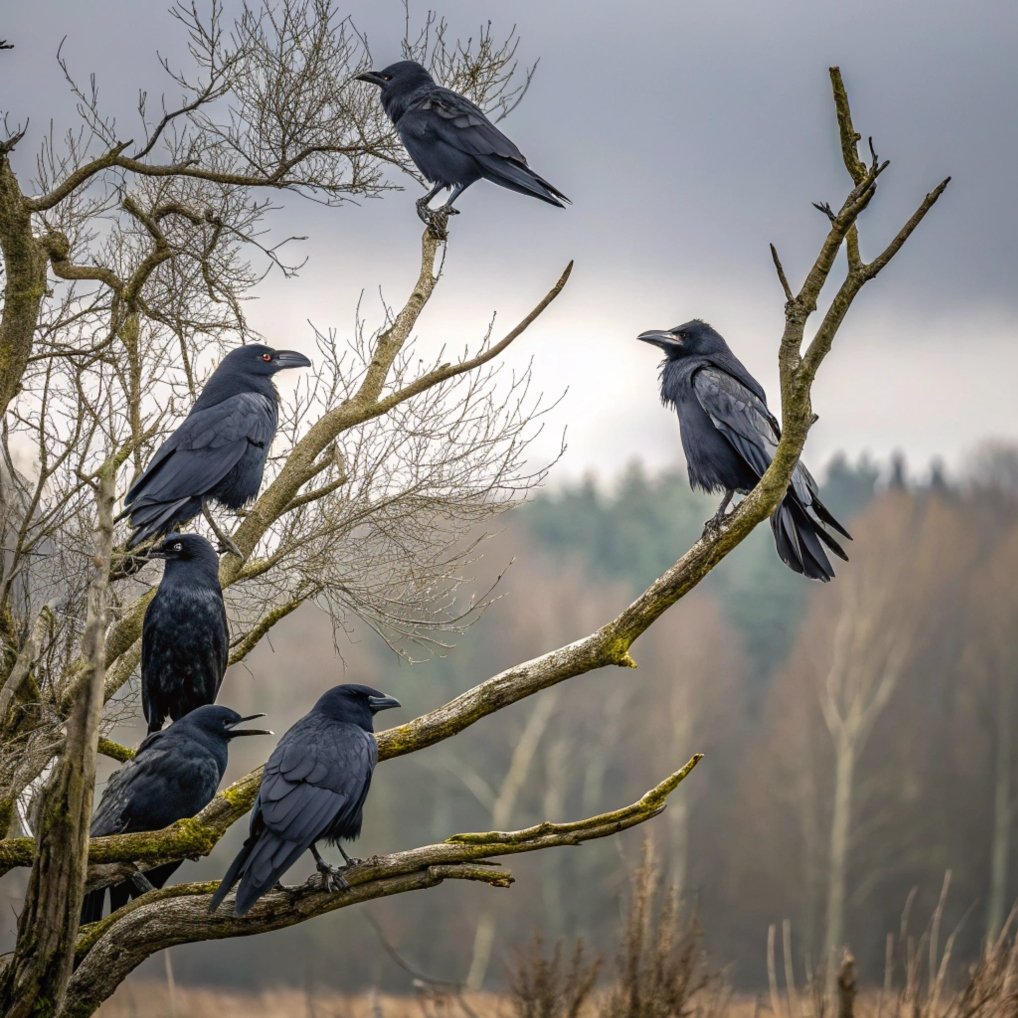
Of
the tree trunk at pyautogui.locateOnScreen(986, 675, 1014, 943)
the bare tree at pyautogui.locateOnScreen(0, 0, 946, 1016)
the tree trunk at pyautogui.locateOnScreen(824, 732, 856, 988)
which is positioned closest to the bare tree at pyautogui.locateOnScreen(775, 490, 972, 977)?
the tree trunk at pyautogui.locateOnScreen(824, 732, 856, 988)

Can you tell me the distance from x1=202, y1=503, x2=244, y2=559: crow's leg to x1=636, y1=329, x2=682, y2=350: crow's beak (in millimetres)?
3022

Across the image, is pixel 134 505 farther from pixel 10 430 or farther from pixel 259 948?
pixel 259 948

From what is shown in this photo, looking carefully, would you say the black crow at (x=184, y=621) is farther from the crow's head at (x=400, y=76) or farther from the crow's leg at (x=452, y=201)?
the crow's head at (x=400, y=76)

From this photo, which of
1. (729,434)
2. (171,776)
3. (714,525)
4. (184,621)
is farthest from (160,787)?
(729,434)

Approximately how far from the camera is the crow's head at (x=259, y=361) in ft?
33.5

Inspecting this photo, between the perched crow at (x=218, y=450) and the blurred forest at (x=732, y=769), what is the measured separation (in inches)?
1083

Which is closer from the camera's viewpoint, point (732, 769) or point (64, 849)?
point (64, 849)

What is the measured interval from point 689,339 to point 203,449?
316cm

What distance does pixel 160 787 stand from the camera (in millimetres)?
8273

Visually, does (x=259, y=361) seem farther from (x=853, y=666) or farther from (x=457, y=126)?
(x=853, y=666)

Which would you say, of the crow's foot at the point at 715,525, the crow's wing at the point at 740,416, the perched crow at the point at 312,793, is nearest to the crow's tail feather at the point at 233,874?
the perched crow at the point at 312,793

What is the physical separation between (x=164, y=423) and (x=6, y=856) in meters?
3.91

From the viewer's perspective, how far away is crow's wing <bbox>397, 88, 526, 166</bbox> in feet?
33.0

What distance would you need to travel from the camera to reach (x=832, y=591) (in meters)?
45.3
